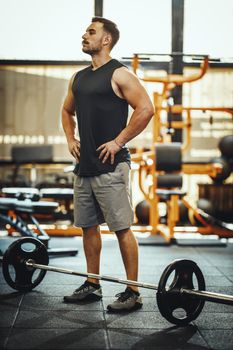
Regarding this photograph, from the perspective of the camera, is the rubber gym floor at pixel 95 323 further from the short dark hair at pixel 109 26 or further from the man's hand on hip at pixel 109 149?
the short dark hair at pixel 109 26

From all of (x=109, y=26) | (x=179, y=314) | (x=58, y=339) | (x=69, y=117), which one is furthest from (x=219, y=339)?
(x=109, y=26)

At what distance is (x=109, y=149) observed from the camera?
A: 2424 millimetres

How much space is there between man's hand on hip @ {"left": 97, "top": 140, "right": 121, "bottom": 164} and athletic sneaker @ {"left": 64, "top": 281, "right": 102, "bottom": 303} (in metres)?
0.67

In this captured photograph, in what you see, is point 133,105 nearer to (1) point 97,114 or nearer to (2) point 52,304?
(1) point 97,114

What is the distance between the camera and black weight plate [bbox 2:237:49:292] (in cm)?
267

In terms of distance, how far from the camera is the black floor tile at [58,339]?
1.94 m

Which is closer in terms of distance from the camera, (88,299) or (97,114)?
(97,114)

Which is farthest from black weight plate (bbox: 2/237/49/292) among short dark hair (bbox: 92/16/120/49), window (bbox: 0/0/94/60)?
window (bbox: 0/0/94/60)

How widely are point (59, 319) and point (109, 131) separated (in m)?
0.88

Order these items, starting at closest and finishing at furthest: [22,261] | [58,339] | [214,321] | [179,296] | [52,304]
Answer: [58,339] → [179,296] → [214,321] → [52,304] → [22,261]

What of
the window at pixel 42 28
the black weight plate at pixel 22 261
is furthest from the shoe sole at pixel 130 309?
the window at pixel 42 28

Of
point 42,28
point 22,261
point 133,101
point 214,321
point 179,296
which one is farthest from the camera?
point 42,28

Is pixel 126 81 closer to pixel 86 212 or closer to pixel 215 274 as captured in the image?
pixel 86 212

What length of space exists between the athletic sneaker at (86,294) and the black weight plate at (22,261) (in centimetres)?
27
